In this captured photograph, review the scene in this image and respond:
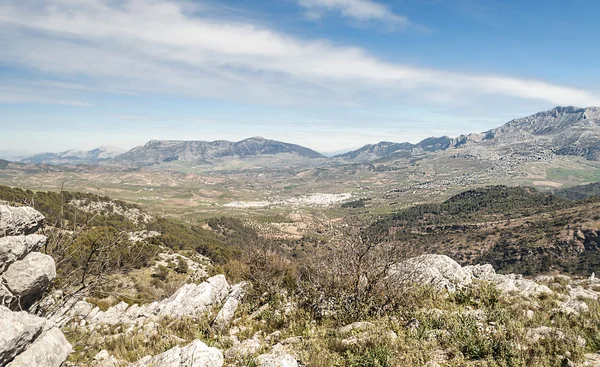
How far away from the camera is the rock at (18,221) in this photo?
27.2 ft

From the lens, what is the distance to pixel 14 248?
7.88 m

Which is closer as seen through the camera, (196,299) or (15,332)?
(15,332)

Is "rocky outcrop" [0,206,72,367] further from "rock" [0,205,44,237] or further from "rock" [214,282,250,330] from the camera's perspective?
"rock" [214,282,250,330]

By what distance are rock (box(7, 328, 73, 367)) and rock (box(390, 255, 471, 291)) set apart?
10686mm

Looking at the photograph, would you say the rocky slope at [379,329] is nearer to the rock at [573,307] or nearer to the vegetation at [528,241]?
the rock at [573,307]

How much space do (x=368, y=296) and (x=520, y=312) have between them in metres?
4.98

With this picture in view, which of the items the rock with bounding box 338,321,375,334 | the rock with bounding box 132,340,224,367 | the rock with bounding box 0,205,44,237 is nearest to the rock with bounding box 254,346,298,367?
the rock with bounding box 132,340,224,367

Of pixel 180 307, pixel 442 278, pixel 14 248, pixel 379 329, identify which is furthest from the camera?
pixel 180 307

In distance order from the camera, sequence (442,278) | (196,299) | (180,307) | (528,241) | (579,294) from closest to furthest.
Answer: (579,294), (442,278), (196,299), (180,307), (528,241)

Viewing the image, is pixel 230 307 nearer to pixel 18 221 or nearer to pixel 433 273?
pixel 18 221

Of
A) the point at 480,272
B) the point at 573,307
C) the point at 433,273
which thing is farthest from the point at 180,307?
the point at 480,272

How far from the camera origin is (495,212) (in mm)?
186375

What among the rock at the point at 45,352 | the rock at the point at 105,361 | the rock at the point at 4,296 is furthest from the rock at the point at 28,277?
the rock at the point at 105,361

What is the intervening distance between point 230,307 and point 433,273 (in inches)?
420
